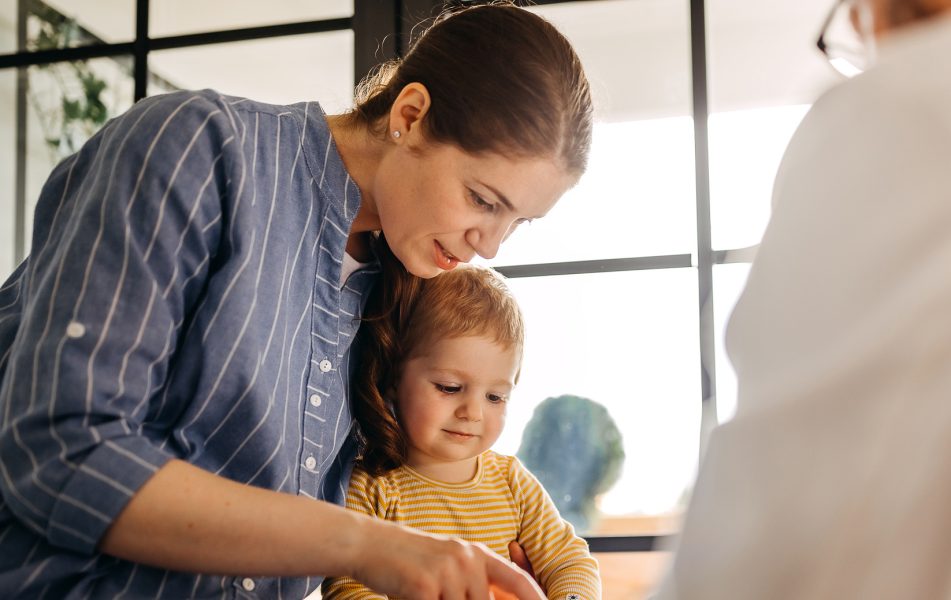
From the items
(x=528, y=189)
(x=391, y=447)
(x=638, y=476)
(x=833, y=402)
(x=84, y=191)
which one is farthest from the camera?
(x=638, y=476)

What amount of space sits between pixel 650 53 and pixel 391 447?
0.99 m

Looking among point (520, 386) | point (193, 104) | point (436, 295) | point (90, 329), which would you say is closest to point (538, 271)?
point (520, 386)

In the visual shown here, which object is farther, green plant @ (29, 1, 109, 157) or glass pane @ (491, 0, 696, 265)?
green plant @ (29, 1, 109, 157)

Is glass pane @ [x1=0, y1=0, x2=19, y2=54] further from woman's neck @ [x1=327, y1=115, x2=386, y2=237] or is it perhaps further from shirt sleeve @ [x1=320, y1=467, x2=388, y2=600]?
shirt sleeve @ [x1=320, y1=467, x2=388, y2=600]

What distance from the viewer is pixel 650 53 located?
200cm

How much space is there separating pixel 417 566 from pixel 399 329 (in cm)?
60

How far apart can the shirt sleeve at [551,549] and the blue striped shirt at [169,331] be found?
0.40 m

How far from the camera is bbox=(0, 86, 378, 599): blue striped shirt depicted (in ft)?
3.41

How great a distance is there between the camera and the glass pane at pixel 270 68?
2131 mm

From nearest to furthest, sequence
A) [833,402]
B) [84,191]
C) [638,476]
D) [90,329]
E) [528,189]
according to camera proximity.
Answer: [833,402] → [90,329] → [84,191] → [528,189] → [638,476]

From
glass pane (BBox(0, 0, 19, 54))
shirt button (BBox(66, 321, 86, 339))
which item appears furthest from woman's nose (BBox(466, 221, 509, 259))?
glass pane (BBox(0, 0, 19, 54))

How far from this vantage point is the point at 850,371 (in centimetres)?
65

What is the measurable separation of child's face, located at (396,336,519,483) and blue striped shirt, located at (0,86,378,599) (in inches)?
6.9

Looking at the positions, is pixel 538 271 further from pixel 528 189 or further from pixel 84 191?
pixel 84 191
